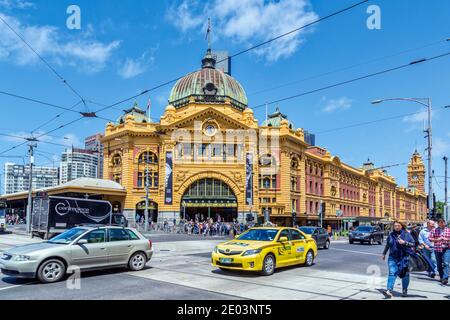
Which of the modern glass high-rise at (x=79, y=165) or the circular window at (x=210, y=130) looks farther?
the modern glass high-rise at (x=79, y=165)

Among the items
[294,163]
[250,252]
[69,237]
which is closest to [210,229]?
[294,163]

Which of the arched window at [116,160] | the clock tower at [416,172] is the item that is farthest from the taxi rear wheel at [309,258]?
the clock tower at [416,172]

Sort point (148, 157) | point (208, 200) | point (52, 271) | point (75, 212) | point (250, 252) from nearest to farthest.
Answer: point (52, 271) → point (250, 252) → point (75, 212) → point (208, 200) → point (148, 157)

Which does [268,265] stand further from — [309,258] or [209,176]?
[209,176]

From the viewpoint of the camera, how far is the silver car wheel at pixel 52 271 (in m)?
10.5

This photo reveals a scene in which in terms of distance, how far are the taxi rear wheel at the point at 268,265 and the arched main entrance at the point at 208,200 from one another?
35873 mm

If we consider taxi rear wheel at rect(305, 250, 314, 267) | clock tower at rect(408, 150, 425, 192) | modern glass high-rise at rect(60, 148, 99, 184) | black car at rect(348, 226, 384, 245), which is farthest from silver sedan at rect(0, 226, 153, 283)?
clock tower at rect(408, 150, 425, 192)

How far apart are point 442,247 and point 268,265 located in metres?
5.08

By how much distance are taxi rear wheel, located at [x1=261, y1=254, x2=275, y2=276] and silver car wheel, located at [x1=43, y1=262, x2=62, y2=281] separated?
5711 millimetres

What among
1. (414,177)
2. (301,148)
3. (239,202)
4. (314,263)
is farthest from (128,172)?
(414,177)

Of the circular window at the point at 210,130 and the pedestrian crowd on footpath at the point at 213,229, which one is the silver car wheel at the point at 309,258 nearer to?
the pedestrian crowd on footpath at the point at 213,229

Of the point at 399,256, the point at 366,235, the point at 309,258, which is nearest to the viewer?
the point at 399,256

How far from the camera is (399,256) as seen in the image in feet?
30.7

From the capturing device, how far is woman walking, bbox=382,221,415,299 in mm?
9238
